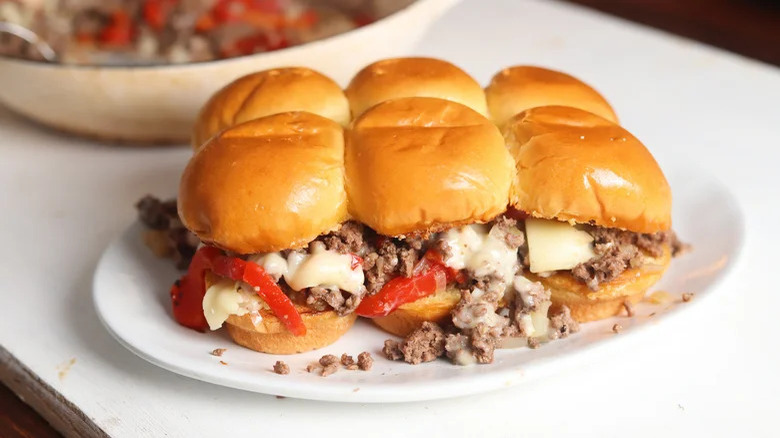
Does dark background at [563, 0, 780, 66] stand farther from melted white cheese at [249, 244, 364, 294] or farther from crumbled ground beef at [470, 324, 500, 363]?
melted white cheese at [249, 244, 364, 294]

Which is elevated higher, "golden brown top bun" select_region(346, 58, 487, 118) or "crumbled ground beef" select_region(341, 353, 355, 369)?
"golden brown top bun" select_region(346, 58, 487, 118)

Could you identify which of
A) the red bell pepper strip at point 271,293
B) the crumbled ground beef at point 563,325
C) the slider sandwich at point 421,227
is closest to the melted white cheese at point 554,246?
the slider sandwich at point 421,227

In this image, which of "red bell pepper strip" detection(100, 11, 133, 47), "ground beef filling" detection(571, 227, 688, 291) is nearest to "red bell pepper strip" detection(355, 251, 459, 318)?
"ground beef filling" detection(571, 227, 688, 291)

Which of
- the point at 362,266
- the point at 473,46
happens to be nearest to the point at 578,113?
the point at 362,266

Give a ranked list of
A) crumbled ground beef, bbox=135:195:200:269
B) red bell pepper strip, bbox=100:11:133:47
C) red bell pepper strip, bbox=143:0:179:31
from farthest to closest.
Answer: red bell pepper strip, bbox=143:0:179:31, red bell pepper strip, bbox=100:11:133:47, crumbled ground beef, bbox=135:195:200:269

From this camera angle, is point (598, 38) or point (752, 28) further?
point (752, 28)

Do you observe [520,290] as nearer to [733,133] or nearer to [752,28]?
[733,133]
